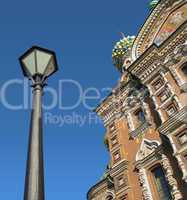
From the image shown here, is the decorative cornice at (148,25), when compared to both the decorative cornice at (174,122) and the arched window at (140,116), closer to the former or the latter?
the arched window at (140,116)

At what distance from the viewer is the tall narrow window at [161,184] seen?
34.5 ft

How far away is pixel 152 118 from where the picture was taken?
40.9 feet

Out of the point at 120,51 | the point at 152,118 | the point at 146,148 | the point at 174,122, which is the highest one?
the point at 120,51

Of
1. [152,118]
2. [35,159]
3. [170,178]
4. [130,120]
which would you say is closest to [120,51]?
[130,120]

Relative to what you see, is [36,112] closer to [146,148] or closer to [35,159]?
[35,159]

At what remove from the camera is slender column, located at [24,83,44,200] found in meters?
2.93

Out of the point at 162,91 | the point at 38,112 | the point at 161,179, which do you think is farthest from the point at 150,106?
the point at 38,112

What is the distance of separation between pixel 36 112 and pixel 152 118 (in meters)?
9.44

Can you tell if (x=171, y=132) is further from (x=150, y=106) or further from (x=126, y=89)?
(x=126, y=89)

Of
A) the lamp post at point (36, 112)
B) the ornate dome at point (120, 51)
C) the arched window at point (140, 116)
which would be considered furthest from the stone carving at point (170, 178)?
the ornate dome at point (120, 51)

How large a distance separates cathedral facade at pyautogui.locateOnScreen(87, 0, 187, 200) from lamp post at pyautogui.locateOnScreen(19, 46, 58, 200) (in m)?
6.77

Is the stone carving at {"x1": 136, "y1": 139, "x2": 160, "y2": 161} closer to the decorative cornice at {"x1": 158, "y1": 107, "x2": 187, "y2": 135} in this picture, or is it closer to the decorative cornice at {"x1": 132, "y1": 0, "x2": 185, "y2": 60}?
the decorative cornice at {"x1": 158, "y1": 107, "x2": 187, "y2": 135}

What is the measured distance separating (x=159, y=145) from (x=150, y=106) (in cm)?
214

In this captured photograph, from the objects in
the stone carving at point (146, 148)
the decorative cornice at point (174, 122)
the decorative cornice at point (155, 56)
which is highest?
the decorative cornice at point (155, 56)
